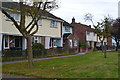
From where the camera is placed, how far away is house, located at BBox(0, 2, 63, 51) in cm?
2600

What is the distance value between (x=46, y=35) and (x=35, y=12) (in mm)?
19052

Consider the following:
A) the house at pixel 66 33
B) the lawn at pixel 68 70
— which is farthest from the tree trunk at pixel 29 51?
the house at pixel 66 33

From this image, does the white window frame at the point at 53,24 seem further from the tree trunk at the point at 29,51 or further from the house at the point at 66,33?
the tree trunk at the point at 29,51

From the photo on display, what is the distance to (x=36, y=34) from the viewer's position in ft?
104

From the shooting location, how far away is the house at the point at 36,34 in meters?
26.0

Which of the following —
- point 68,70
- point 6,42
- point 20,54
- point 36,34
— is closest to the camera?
point 68,70

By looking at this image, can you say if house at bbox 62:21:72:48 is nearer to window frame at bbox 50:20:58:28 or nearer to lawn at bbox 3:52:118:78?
window frame at bbox 50:20:58:28

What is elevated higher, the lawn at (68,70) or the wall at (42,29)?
the wall at (42,29)

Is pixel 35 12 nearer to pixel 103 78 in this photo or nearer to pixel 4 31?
pixel 103 78

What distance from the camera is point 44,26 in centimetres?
3356

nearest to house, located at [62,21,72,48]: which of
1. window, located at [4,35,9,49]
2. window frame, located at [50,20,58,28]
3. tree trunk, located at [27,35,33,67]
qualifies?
window frame, located at [50,20,58,28]

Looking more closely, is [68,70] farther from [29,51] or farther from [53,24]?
[53,24]

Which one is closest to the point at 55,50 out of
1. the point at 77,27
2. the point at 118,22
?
the point at 118,22

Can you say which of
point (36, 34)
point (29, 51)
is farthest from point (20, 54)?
point (36, 34)
